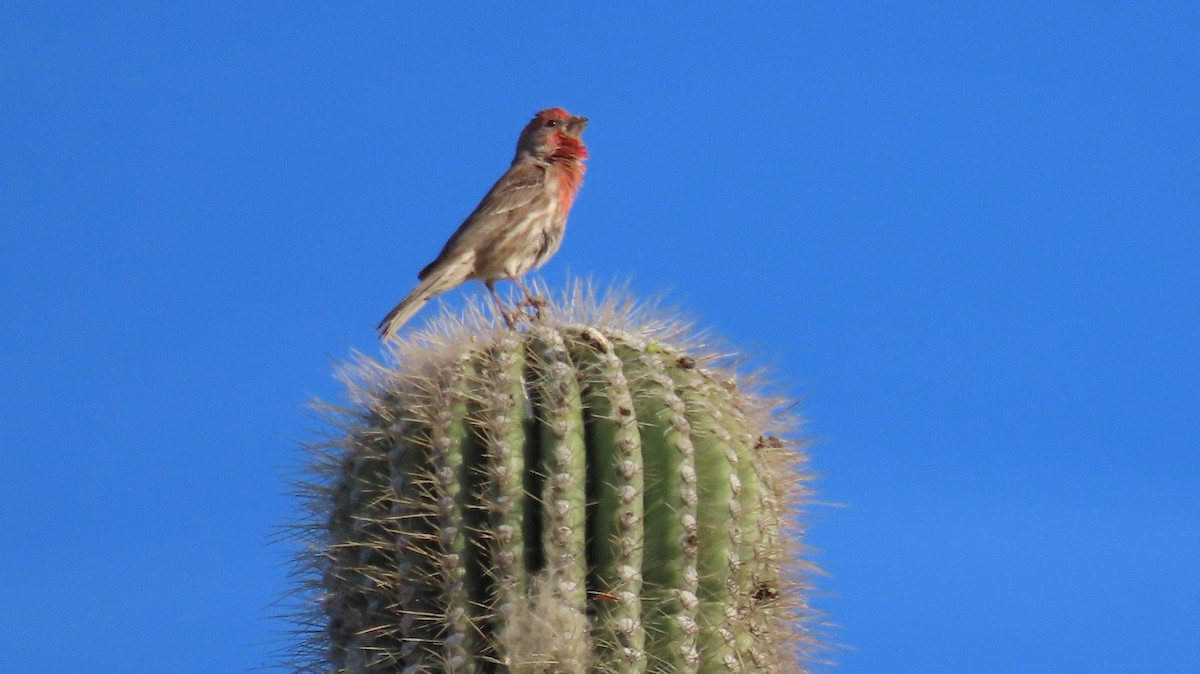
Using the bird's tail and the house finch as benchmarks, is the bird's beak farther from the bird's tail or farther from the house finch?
the bird's tail

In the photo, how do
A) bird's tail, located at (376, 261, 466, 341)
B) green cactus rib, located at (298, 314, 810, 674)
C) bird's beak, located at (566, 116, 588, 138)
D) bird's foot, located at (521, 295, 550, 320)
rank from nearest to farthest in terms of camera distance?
green cactus rib, located at (298, 314, 810, 674) → bird's foot, located at (521, 295, 550, 320) → bird's tail, located at (376, 261, 466, 341) → bird's beak, located at (566, 116, 588, 138)

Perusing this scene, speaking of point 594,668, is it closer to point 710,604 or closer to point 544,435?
point 710,604

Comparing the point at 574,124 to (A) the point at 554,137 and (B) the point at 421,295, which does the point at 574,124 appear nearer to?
(A) the point at 554,137

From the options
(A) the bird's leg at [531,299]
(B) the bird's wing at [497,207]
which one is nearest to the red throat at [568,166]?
(B) the bird's wing at [497,207]

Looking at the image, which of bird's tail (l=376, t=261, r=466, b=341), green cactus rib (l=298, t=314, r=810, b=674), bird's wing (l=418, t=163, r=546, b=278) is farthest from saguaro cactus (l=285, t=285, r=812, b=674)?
bird's wing (l=418, t=163, r=546, b=278)

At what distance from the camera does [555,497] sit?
13.2 feet

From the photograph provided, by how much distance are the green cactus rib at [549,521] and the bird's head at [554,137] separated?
390 cm

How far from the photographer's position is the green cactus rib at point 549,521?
4020 millimetres

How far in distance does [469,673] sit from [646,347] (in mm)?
1153

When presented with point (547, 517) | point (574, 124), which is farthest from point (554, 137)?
point (547, 517)

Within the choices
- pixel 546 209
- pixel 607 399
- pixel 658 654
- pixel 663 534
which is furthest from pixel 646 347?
pixel 546 209

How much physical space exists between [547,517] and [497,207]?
3966 millimetres

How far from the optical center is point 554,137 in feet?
27.4

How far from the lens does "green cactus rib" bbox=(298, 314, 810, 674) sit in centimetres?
402
